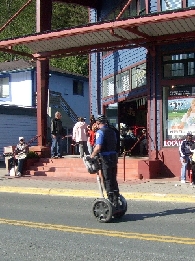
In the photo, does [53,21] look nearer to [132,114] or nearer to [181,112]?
[132,114]

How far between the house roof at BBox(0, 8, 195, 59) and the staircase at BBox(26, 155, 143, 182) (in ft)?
12.7

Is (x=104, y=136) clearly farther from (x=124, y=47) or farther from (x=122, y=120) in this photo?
(x=122, y=120)

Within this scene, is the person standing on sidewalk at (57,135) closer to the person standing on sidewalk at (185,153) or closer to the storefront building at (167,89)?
the storefront building at (167,89)

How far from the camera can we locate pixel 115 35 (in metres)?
17.0

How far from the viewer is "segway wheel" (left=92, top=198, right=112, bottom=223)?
9.85m

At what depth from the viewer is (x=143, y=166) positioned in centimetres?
1747

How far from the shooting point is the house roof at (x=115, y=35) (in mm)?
15570

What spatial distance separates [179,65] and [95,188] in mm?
5055

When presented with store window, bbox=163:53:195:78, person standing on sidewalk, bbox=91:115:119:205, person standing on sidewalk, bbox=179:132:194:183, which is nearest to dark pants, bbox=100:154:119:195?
→ person standing on sidewalk, bbox=91:115:119:205

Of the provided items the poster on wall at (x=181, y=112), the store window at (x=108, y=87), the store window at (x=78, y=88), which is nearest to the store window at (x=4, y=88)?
the store window at (x=78, y=88)

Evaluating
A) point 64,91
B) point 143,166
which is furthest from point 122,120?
point 64,91

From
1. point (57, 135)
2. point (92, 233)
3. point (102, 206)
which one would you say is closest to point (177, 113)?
point (57, 135)

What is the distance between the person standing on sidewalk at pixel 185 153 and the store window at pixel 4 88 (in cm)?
2072

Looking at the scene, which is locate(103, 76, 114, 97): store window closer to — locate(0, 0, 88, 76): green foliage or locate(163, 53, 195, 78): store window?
locate(163, 53, 195, 78): store window
